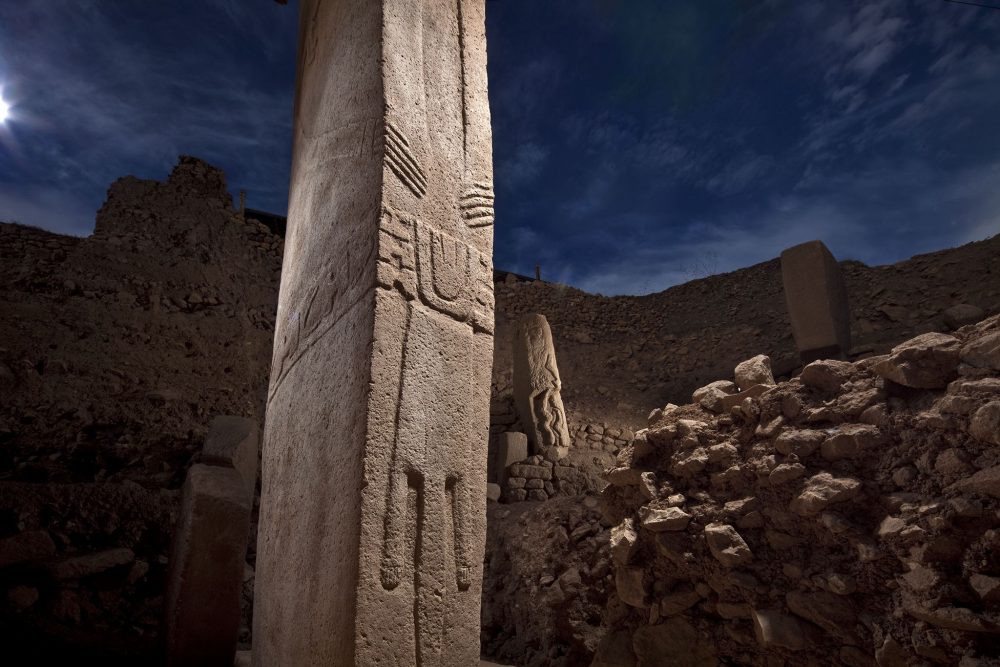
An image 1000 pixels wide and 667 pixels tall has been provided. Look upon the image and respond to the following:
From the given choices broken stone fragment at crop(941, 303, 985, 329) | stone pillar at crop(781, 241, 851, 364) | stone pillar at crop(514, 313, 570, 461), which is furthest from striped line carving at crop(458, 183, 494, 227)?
broken stone fragment at crop(941, 303, 985, 329)

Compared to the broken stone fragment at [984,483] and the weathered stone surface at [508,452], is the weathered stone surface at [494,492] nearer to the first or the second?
the weathered stone surface at [508,452]

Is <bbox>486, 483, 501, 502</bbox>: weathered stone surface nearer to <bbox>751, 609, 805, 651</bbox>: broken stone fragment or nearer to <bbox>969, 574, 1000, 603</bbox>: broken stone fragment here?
<bbox>751, 609, 805, 651</bbox>: broken stone fragment

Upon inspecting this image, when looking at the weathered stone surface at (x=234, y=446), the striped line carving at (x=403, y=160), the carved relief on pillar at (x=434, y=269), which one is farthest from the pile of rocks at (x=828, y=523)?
the weathered stone surface at (x=234, y=446)

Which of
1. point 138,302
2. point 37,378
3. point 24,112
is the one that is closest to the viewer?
point 37,378

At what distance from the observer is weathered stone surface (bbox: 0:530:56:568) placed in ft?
10.1

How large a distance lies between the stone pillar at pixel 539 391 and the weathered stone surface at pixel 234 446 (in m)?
4.54

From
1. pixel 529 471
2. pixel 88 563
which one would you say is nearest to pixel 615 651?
pixel 88 563

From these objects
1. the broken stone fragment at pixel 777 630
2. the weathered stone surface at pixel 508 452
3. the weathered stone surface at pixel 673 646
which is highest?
the weathered stone surface at pixel 508 452

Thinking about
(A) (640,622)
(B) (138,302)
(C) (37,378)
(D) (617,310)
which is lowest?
(A) (640,622)

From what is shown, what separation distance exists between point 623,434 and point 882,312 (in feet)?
17.9

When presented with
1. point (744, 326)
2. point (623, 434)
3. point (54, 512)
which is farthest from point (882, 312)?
point (54, 512)

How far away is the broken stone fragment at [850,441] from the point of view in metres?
2.56

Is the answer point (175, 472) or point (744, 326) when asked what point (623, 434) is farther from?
point (175, 472)

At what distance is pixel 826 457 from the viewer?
2.71 metres
